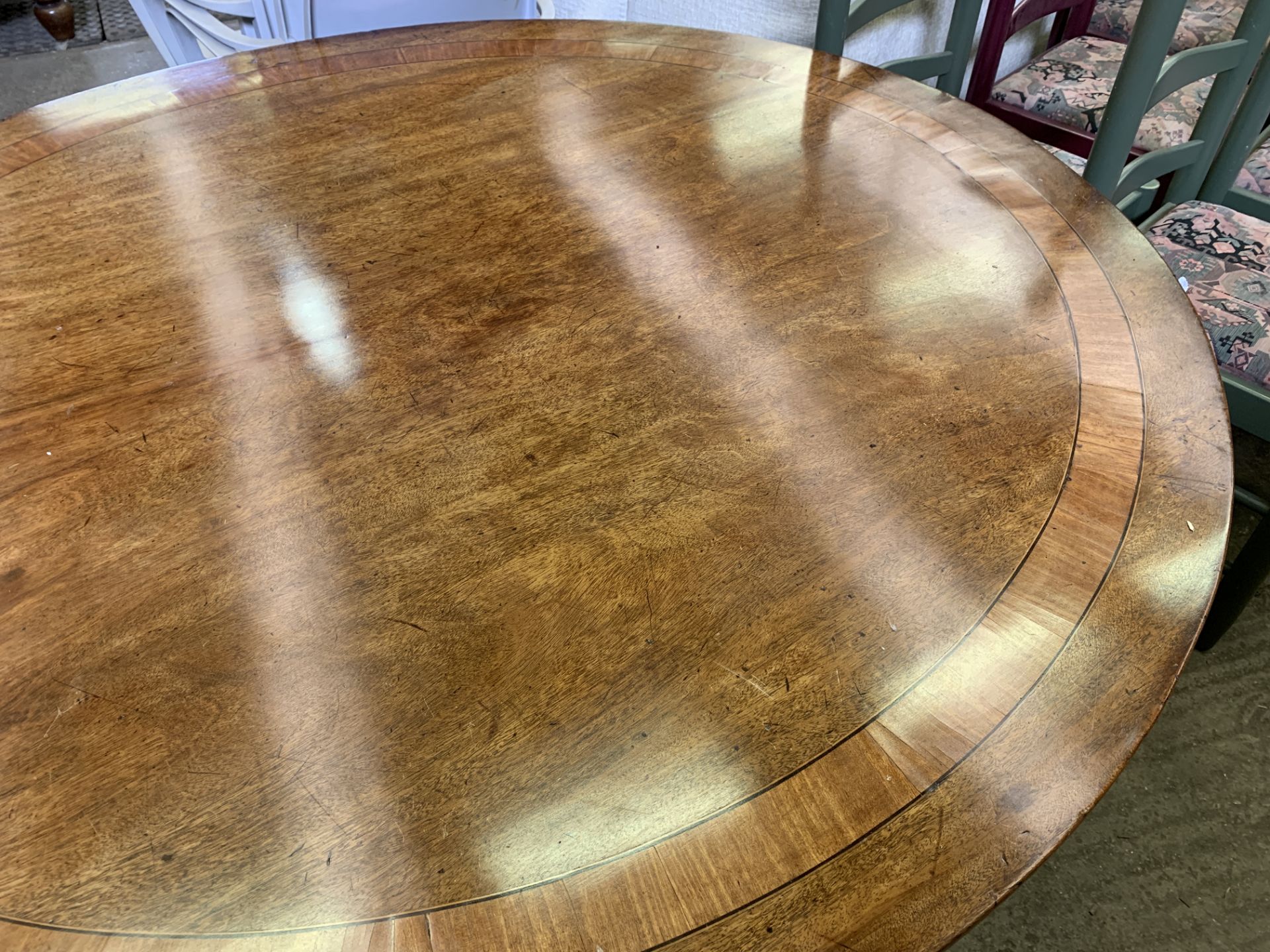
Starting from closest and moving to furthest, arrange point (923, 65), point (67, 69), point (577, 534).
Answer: point (577, 534), point (923, 65), point (67, 69)

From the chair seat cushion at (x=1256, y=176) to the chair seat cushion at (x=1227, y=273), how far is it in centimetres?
21

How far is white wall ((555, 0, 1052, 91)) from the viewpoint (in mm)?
1843

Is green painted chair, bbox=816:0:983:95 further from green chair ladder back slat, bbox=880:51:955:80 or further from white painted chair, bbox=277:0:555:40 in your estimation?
white painted chair, bbox=277:0:555:40

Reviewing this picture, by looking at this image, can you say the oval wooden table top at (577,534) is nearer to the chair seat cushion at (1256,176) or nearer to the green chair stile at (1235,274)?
the green chair stile at (1235,274)

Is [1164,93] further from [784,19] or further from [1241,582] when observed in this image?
[784,19]

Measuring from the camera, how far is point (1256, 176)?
4.95ft

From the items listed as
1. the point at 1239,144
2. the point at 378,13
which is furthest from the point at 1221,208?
the point at 378,13

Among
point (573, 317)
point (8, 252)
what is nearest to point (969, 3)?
point (573, 317)

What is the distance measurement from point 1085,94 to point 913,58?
0.41 m

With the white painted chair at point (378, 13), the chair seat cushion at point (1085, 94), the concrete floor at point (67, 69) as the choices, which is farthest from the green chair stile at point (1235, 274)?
the concrete floor at point (67, 69)

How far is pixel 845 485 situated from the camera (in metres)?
0.62

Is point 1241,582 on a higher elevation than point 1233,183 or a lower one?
lower

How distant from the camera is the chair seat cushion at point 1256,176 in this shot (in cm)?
150

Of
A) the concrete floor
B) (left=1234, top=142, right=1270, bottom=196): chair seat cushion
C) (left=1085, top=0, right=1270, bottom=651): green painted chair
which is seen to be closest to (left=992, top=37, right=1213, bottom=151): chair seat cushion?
(left=1234, top=142, right=1270, bottom=196): chair seat cushion
